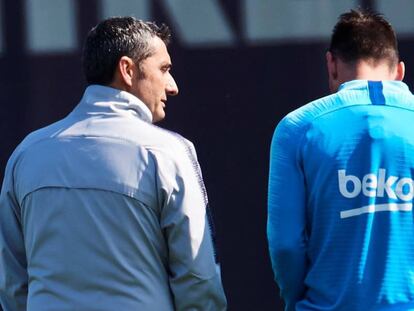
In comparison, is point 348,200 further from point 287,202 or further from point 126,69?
point 126,69

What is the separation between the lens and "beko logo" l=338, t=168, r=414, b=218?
2.95 metres

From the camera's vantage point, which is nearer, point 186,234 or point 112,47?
point 186,234

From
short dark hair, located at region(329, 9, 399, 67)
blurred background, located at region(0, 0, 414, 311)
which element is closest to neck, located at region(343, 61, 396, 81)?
short dark hair, located at region(329, 9, 399, 67)

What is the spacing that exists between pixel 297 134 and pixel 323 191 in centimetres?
18

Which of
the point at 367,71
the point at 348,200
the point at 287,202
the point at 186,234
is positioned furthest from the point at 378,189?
the point at 186,234

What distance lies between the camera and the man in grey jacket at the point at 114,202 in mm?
2938

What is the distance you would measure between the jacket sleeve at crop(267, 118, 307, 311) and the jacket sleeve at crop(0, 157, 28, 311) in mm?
756

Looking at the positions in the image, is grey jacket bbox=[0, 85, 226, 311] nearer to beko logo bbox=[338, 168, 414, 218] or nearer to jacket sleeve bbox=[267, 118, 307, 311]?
jacket sleeve bbox=[267, 118, 307, 311]

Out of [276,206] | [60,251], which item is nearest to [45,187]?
[60,251]

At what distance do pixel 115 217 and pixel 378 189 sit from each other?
742 millimetres

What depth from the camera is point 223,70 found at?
4641 millimetres

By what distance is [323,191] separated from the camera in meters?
2.97

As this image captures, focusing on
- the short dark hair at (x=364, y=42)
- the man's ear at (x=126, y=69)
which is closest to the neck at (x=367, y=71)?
the short dark hair at (x=364, y=42)

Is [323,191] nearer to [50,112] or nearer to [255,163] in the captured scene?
[255,163]
